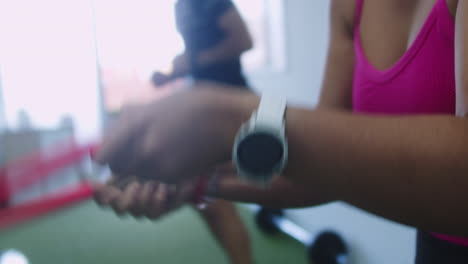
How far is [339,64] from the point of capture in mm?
434

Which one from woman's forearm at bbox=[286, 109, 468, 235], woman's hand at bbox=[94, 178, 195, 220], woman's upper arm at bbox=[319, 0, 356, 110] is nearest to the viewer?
woman's forearm at bbox=[286, 109, 468, 235]

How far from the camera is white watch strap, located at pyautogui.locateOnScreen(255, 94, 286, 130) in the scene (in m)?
0.17

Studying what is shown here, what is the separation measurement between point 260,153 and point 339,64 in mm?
307

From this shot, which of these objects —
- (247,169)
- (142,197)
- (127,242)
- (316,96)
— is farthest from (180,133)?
(127,242)

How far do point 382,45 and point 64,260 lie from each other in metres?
1.00

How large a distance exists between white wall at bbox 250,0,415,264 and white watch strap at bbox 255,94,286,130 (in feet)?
1.94

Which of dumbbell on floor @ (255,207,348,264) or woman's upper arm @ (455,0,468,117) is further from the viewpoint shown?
dumbbell on floor @ (255,207,348,264)

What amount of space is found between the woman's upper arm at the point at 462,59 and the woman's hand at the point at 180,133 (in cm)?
12

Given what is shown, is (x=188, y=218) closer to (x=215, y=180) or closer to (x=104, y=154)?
(x=215, y=180)

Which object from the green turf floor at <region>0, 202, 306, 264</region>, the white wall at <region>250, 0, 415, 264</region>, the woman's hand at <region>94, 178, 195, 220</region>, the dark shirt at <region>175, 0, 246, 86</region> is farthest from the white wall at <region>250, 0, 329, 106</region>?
the woman's hand at <region>94, 178, 195, 220</region>

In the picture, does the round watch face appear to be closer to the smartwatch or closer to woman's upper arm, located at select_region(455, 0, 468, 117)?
the smartwatch

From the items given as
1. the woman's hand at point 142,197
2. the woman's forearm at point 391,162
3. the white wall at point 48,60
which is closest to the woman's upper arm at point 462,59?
the woman's forearm at point 391,162

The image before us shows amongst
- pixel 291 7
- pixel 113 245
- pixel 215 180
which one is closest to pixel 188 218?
pixel 113 245

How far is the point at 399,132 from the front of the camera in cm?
16
